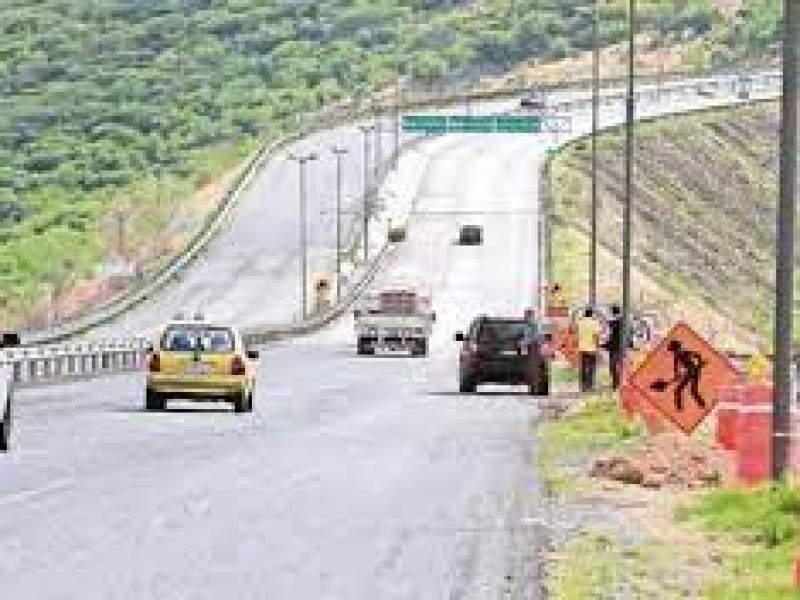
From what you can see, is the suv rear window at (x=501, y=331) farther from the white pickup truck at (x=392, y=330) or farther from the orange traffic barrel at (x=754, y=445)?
the white pickup truck at (x=392, y=330)

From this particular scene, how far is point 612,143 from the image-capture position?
15088 cm

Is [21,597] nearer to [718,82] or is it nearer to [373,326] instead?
[373,326]

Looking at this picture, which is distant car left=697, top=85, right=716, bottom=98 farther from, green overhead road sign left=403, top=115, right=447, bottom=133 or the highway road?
the highway road

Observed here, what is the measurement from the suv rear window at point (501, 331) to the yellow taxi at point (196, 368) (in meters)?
11.2

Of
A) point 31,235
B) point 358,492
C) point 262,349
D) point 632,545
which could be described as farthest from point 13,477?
point 31,235

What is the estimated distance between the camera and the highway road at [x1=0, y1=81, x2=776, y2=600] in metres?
18.5

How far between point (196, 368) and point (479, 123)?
12104 centimetres

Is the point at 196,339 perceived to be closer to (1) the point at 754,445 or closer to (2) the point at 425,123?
(1) the point at 754,445

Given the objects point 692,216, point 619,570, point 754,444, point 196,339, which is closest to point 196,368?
point 196,339

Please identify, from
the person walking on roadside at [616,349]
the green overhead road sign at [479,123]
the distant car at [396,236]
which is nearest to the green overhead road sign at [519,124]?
the green overhead road sign at [479,123]

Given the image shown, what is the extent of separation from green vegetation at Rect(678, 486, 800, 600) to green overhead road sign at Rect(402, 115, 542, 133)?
451 ft

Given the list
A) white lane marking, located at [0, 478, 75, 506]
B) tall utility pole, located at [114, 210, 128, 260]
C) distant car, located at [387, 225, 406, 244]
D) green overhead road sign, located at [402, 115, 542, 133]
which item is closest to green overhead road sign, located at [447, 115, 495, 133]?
green overhead road sign, located at [402, 115, 542, 133]

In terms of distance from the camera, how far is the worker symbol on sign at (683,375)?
1186 inches

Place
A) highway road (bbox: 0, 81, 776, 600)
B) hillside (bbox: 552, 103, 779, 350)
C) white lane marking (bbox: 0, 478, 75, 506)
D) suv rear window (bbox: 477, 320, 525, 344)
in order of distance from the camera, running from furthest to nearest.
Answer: hillside (bbox: 552, 103, 779, 350) < suv rear window (bbox: 477, 320, 525, 344) < white lane marking (bbox: 0, 478, 75, 506) < highway road (bbox: 0, 81, 776, 600)
